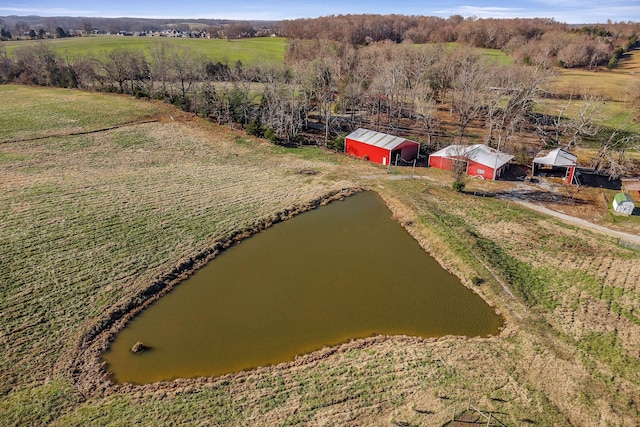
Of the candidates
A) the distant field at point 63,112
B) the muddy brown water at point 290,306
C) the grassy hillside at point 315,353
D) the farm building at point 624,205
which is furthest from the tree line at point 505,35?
the muddy brown water at point 290,306

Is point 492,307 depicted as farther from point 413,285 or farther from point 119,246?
point 119,246

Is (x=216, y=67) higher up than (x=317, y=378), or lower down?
higher up

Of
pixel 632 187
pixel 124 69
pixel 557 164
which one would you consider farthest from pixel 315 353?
pixel 124 69

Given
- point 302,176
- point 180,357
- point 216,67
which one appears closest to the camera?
point 180,357

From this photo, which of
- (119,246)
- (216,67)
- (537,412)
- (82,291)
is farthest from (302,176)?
(216,67)

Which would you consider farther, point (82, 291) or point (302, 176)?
point (302, 176)

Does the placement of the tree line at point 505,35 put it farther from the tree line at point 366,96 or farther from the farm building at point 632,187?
the farm building at point 632,187

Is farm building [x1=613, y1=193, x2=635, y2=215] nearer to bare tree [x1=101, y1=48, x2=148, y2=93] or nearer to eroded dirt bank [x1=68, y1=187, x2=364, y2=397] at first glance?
eroded dirt bank [x1=68, y1=187, x2=364, y2=397]

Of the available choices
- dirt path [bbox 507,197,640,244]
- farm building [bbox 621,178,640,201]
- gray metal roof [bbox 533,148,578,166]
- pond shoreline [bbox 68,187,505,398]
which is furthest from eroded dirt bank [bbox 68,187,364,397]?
farm building [bbox 621,178,640,201]
